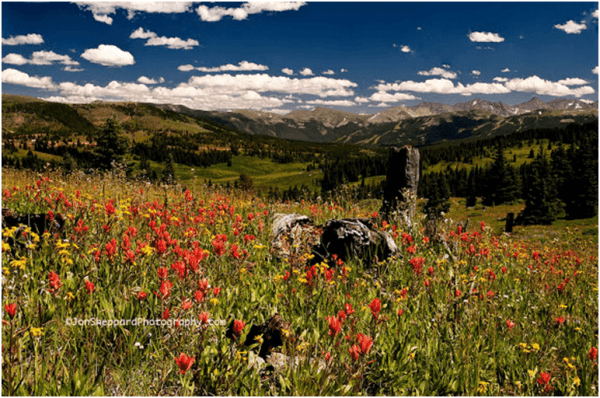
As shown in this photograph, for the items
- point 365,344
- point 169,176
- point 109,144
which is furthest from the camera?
point 109,144

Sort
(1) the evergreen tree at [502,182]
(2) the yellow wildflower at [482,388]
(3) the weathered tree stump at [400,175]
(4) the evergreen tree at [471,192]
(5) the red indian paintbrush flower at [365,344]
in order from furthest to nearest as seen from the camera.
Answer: (4) the evergreen tree at [471,192] < (1) the evergreen tree at [502,182] < (3) the weathered tree stump at [400,175] < (2) the yellow wildflower at [482,388] < (5) the red indian paintbrush flower at [365,344]

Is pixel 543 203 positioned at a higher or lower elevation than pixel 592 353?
lower

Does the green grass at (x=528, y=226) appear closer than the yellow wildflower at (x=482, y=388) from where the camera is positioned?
No

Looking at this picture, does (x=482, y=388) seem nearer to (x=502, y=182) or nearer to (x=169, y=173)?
(x=169, y=173)

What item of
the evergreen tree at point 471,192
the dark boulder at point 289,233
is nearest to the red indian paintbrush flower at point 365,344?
the dark boulder at point 289,233

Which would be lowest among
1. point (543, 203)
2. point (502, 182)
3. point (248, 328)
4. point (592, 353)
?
point (543, 203)

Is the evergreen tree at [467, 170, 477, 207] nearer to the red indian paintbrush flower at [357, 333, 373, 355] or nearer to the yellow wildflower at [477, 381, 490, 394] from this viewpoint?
the yellow wildflower at [477, 381, 490, 394]

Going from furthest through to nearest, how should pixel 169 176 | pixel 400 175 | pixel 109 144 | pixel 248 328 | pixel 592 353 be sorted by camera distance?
pixel 109 144 → pixel 400 175 → pixel 169 176 → pixel 248 328 → pixel 592 353

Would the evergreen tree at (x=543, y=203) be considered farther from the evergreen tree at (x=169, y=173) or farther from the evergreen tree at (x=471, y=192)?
the evergreen tree at (x=169, y=173)

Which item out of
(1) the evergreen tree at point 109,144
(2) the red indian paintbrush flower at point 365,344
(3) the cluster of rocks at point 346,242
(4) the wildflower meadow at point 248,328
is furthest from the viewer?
(1) the evergreen tree at point 109,144

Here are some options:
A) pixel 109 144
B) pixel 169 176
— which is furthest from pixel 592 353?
pixel 109 144

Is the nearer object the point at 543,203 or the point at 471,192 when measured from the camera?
the point at 543,203

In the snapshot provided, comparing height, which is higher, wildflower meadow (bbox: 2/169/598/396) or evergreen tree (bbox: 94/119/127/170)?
evergreen tree (bbox: 94/119/127/170)

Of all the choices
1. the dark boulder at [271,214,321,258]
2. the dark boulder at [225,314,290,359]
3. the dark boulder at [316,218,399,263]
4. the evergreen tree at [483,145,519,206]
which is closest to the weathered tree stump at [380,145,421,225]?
the dark boulder at [271,214,321,258]
